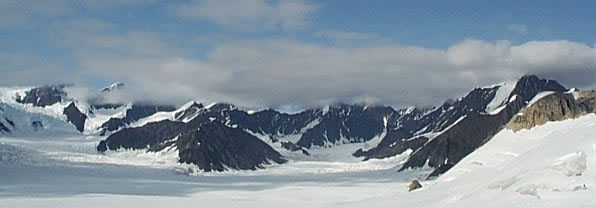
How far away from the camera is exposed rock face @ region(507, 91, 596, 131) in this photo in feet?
423

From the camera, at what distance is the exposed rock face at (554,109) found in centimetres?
12900

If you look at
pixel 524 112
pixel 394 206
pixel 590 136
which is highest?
pixel 524 112

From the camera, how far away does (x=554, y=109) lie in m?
136

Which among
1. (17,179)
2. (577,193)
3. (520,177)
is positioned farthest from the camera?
(17,179)

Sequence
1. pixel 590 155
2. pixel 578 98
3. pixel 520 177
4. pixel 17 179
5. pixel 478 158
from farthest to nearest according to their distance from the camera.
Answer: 1. pixel 17 179
2. pixel 578 98
3. pixel 478 158
4. pixel 520 177
5. pixel 590 155

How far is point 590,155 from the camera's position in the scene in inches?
1485

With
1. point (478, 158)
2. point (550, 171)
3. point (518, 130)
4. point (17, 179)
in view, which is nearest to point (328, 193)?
point (518, 130)

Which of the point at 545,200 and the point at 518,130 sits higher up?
the point at 518,130

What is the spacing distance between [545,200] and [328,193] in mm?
119599

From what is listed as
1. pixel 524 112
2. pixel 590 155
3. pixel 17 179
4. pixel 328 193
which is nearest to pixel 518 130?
pixel 524 112

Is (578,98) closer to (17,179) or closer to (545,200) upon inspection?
(545,200)

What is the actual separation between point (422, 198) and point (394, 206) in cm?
286

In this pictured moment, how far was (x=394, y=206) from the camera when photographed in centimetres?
4700

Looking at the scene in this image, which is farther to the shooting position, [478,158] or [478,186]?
[478,158]
